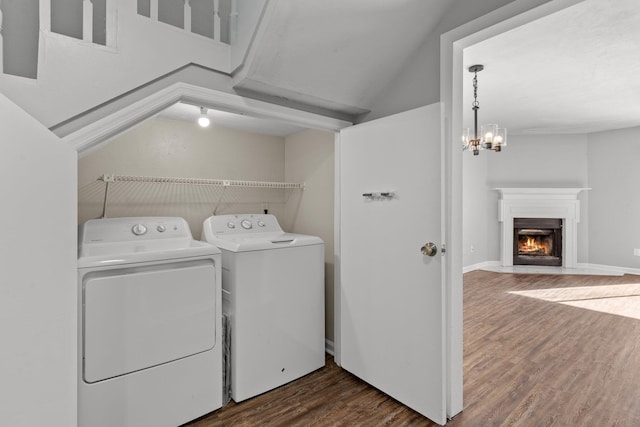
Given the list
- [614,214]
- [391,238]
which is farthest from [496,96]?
[614,214]

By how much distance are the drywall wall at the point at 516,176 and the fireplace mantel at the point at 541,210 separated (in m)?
0.13

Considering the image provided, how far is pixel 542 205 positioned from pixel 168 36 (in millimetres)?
6327

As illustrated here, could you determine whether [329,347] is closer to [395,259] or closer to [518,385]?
[395,259]

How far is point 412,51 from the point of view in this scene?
1.87 m

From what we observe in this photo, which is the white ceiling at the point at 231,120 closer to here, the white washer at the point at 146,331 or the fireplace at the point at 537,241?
the white washer at the point at 146,331

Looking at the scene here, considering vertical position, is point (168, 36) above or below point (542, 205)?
above

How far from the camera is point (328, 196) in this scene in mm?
2619

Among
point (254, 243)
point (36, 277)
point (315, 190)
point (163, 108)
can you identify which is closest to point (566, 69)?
point (315, 190)

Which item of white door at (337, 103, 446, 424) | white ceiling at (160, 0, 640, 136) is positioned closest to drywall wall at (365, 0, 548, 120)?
white ceiling at (160, 0, 640, 136)

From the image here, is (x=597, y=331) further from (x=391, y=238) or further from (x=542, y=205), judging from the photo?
(x=542, y=205)

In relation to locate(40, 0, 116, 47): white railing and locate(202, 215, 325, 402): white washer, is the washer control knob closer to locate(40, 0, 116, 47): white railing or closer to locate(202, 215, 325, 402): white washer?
locate(202, 215, 325, 402): white washer

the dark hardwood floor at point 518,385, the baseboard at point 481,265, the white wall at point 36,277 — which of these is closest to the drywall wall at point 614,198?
the baseboard at point 481,265

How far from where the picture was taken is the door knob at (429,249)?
1.66m

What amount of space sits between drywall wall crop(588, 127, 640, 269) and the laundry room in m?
5.54
